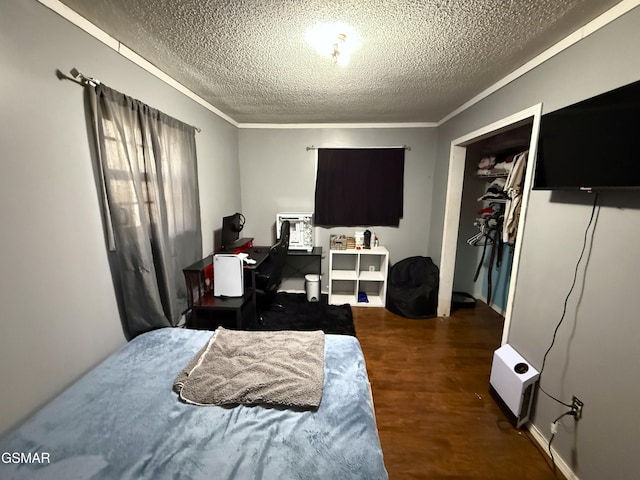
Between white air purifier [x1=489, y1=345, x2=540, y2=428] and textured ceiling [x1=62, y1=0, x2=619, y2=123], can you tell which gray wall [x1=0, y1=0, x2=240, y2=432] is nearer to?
textured ceiling [x1=62, y1=0, x2=619, y2=123]

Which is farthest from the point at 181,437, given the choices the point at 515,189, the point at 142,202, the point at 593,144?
the point at 515,189

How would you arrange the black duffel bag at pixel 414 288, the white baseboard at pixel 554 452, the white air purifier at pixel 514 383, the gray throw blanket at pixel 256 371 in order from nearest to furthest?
the gray throw blanket at pixel 256 371
the white baseboard at pixel 554 452
the white air purifier at pixel 514 383
the black duffel bag at pixel 414 288

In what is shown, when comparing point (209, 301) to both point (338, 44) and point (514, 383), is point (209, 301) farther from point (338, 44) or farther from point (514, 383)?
point (514, 383)

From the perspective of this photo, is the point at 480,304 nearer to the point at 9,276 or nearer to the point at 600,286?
the point at 600,286

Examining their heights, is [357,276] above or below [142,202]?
below

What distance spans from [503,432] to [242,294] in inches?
85.7

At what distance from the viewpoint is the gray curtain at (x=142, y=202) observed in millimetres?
1448

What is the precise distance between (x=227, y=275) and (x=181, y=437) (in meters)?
1.40

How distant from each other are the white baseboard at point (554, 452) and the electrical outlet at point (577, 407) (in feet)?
0.99

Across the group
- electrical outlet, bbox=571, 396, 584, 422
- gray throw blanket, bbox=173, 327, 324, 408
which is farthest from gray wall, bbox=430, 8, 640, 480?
gray throw blanket, bbox=173, 327, 324, 408

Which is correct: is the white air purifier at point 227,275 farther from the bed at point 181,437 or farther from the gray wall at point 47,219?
the bed at point 181,437

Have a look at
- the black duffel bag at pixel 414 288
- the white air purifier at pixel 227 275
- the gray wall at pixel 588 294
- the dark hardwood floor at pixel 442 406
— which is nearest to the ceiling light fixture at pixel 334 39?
the gray wall at pixel 588 294

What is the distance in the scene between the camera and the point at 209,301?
224 centimetres

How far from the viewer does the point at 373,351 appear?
2441mm
